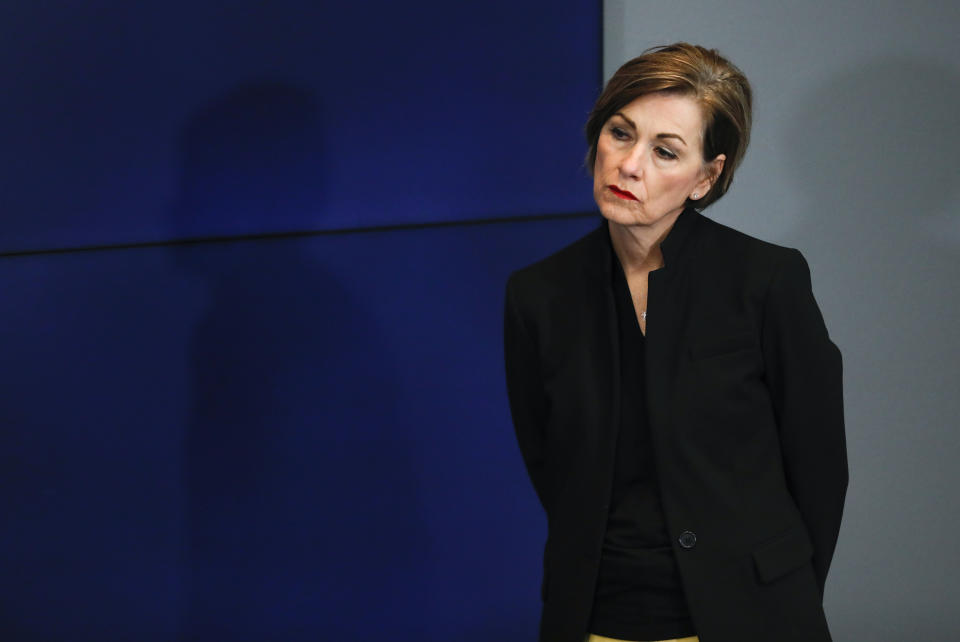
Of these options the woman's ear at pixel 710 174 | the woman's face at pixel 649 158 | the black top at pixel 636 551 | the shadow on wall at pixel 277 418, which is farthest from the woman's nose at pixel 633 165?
the shadow on wall at pixel 277 418

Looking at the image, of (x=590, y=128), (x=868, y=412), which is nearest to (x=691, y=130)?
(x=590, y=128)

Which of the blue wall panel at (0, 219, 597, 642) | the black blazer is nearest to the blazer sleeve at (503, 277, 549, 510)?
the black blazer

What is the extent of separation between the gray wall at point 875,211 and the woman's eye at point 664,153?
94 cm

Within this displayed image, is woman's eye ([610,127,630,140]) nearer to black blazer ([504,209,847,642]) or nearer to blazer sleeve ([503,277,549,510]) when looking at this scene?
black blazer ([504,209,847,642])

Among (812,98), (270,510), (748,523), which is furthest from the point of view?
(270,510)

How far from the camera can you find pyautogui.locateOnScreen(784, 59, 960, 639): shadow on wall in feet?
7.55

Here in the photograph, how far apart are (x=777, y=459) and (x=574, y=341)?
0.33 m

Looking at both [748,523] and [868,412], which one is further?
[868,412]

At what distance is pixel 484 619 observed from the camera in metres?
2.62

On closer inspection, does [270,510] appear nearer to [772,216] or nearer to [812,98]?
[772,216]

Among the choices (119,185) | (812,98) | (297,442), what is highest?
(812,98)

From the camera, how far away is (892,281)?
2.35 meters

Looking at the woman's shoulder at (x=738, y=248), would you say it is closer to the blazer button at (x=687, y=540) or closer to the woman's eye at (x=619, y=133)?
the woman's eye at (x=619, y=133)

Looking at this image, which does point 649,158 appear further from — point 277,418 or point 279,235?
point 277,418
